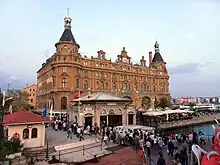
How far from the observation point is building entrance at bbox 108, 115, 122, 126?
30.3m

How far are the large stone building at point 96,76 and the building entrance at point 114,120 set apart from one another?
1894 cm

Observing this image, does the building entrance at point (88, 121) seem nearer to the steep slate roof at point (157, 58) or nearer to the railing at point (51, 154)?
the railing at point (51, 154)

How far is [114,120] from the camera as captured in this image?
101ft

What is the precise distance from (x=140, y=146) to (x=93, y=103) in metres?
12.2

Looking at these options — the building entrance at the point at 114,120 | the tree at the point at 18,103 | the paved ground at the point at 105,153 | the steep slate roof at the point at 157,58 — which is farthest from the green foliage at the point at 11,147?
the steep slate roof at the point at 157,58

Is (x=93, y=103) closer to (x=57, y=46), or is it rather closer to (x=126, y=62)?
(x=57, y=46)

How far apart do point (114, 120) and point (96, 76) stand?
3059 centimetres

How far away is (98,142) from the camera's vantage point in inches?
822

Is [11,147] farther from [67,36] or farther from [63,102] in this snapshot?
[67,36]

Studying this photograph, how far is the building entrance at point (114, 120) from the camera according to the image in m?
30.3

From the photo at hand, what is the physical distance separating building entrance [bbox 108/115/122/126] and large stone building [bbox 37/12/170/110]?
18941 millimetres

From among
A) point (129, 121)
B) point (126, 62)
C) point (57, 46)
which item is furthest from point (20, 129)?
point (126, 62)

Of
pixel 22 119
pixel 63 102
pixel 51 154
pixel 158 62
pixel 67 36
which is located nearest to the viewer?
pixel 51 154

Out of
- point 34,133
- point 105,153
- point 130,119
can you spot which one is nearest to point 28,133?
point 34,133
